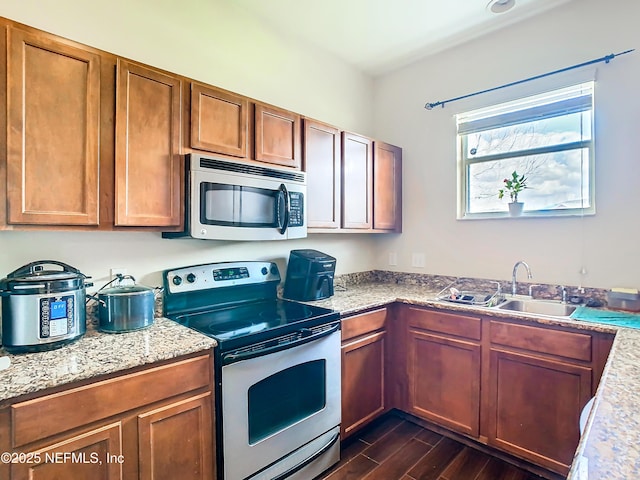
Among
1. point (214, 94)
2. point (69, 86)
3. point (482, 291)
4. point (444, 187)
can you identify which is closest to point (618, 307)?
point (482, 291)

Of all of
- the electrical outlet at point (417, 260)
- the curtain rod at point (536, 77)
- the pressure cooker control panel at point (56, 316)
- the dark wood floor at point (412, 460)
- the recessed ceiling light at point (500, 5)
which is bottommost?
the dark wood floor at point (412, 460)

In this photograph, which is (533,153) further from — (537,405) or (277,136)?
(277,136)

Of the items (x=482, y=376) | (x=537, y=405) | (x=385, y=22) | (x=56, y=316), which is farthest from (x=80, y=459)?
(x=385, y=22)

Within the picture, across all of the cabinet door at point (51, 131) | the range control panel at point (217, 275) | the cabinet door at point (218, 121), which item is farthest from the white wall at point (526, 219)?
the cabinet door at point (51, 131)

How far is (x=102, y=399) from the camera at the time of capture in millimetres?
1211

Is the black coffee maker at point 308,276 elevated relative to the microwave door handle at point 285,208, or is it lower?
lower

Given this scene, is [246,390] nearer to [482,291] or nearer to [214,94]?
[214,94]

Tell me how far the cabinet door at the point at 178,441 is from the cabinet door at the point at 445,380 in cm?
146

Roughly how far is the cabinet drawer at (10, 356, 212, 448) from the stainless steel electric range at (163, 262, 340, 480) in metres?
0.14

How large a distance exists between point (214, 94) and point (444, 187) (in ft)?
6.26

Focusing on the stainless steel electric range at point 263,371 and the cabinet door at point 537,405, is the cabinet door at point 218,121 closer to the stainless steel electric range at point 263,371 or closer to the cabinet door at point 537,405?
the stainless steel electric range at point 263,371

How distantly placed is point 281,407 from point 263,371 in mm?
263

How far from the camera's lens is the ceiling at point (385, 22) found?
230cm

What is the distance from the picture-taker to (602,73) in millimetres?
2195
